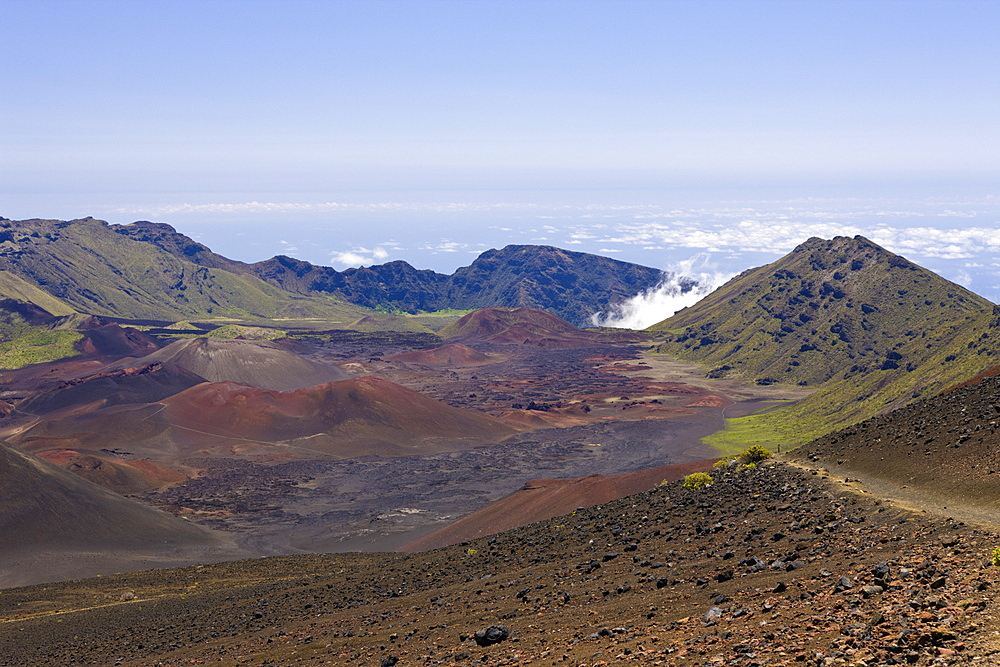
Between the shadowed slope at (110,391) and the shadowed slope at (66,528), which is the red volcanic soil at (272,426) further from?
the shadowed slope at (66,528)

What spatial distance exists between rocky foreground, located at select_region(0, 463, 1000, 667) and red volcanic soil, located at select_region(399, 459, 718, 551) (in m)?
13.6

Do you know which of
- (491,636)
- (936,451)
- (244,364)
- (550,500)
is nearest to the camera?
(491,636)

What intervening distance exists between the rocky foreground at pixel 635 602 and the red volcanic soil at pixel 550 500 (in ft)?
44.5

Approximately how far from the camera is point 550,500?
58.8 m

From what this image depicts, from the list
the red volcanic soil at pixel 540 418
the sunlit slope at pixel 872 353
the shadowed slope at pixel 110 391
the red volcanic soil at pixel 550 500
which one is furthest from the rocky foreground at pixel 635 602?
the shadowed slope at pixel 110 391

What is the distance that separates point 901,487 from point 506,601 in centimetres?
1308

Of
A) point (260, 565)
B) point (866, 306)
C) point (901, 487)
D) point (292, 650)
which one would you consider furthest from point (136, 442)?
point (866, 306)

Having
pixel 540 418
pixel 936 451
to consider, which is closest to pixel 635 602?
pixel 936 451

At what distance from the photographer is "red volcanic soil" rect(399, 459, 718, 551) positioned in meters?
50.6

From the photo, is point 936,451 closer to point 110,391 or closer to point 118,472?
point 118,472

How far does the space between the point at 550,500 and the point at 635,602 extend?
38984 millimetres

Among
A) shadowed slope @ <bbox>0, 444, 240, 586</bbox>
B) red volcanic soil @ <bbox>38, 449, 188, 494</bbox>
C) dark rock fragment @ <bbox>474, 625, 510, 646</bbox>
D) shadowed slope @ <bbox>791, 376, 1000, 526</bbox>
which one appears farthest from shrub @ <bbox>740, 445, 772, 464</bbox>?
red volcanic soil @ <bbox>38, 449, 188, 494</bbox>

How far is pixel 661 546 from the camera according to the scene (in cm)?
2641

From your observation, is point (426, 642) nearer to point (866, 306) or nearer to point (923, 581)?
point (923, 581)
